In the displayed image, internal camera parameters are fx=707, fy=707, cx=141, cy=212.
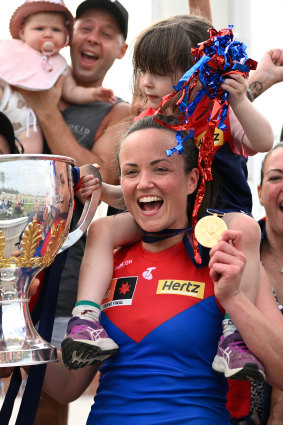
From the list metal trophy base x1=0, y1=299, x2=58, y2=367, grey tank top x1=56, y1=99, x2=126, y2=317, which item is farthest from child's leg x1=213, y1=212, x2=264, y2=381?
grey tank top x1=56, y1=99, x2=126, y2=317

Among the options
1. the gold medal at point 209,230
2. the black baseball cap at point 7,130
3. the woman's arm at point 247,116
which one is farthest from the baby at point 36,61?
the gold medal at point 209,230

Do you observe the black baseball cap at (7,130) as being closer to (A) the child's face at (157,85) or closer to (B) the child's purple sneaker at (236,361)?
(A) the child's face at (157,85)

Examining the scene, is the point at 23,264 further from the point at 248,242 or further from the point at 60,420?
the point at 60,420

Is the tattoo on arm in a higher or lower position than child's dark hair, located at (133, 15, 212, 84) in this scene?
lower

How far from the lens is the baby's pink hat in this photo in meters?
2.44

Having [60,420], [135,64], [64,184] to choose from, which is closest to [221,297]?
[64,184]

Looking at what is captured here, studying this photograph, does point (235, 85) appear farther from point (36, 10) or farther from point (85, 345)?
point (36, 10)

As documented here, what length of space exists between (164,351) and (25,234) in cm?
36

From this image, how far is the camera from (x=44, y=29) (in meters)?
2.49

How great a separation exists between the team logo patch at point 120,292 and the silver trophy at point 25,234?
0.20 metres

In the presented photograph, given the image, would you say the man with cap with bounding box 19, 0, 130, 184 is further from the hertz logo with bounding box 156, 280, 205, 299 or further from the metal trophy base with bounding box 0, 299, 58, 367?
the metal trophy base with bounding box 0, 299, 58, 367

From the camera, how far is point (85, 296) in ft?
4.93

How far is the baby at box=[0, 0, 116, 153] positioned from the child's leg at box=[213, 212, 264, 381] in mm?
1083

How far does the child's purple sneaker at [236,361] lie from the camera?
129 cm
